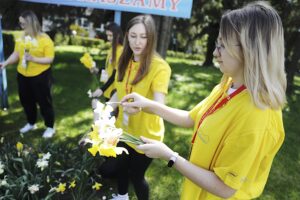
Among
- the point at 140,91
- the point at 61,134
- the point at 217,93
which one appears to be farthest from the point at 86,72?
the point at 217,93

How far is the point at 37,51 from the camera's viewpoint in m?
4.43

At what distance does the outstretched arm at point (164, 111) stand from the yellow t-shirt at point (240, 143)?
0.43 meters

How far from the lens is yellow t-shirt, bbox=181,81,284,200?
138cm

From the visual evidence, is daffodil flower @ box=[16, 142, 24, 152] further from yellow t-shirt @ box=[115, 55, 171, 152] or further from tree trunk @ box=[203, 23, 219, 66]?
tree trunk @ box=[203, 23, 219, 66]

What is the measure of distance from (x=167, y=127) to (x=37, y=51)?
2.53 metres

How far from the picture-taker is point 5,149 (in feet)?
11.9

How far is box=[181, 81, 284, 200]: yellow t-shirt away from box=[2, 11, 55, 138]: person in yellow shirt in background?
11.3 ft

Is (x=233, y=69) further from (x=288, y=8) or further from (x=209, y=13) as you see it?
(x=209, y=13)

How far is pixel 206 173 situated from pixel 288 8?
38.1 ft

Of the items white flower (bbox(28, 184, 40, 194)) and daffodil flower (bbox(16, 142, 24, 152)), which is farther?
daffodil flower (bbox(16, 142, 24, 152))

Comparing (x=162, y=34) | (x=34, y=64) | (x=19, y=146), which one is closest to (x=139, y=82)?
(x=19, y=146)

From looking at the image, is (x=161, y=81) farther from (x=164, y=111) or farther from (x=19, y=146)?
(x=19, y=146)

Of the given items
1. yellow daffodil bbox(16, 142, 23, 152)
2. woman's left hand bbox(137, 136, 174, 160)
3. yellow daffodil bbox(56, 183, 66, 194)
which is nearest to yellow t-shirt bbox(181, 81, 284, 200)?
woman's left hand bbox(137, 136, 174, 160)

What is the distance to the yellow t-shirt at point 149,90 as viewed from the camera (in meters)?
2.61
